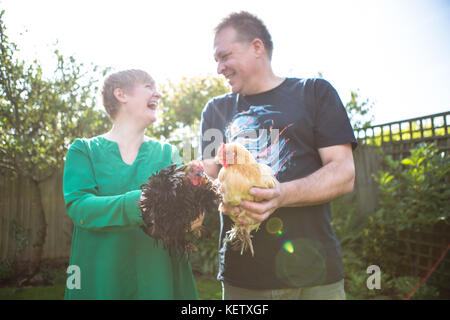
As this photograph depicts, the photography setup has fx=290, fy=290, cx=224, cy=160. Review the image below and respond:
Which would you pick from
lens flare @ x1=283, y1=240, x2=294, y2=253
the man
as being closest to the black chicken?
the man

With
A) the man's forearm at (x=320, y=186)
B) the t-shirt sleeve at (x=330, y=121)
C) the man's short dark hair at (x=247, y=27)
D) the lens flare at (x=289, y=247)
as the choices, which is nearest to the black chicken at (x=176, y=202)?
the man's forearm at (x=320, y=186)

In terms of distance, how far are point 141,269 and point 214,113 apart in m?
1.54

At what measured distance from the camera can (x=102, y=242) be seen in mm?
2238

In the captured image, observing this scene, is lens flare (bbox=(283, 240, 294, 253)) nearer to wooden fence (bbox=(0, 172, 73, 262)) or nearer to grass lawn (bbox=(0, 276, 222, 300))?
grass lawn (bbox=(0, 276, 222, 300))

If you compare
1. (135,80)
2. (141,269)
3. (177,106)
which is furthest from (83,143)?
A: (177,106)

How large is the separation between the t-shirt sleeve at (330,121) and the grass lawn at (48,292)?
4833 mm

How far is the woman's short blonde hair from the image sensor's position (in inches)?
102

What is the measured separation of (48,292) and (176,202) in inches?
259

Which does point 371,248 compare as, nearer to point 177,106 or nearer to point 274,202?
point 274,202

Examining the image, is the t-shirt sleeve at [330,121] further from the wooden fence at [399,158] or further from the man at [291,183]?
the wooden fence at [399,158]

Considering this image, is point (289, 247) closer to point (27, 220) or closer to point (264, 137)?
point (264, 137)

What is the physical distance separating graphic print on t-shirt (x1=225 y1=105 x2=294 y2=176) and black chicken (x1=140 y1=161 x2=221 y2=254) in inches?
24.3

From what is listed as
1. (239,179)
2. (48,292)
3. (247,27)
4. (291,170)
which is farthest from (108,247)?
(48,292)

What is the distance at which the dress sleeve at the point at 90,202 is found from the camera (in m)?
1.98
